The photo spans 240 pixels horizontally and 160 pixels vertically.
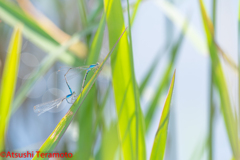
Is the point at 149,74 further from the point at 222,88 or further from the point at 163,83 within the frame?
the point at 222,88

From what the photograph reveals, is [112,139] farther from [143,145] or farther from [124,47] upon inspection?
[124,47]

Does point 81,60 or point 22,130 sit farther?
point 22,130

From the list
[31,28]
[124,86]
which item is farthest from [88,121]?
[31,28]

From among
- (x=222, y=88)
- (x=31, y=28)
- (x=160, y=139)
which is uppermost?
(x=31, y=28)

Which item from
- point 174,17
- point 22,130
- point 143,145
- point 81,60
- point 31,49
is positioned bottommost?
point 143,145

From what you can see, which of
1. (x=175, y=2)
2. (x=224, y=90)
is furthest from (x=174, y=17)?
(x=224, y=90)

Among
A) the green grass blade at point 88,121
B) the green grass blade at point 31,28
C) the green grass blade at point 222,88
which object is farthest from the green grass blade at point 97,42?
the green grass blade at point 222,88

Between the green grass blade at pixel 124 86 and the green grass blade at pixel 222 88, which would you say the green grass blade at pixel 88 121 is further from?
the green grass blade at pixel 222 88
